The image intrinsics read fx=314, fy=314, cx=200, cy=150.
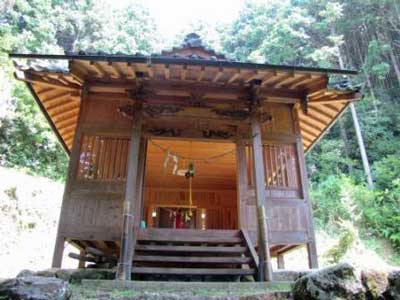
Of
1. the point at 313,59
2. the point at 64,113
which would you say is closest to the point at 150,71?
the point at 64,113

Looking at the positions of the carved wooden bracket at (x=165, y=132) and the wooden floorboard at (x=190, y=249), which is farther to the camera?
the carved wooden bracket at (x=165, y=132)

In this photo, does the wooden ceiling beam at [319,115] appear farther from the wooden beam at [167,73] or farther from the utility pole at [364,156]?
the utility pole at [364,156]

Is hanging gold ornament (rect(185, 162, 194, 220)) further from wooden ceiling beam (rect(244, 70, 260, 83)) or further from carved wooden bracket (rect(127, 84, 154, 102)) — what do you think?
wooden ceiling beam (rect(244, 70, 260, 83))

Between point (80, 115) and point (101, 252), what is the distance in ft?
10.1

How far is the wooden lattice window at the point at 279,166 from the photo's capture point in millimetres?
6832

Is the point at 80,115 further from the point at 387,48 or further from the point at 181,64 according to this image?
the point at 387,48

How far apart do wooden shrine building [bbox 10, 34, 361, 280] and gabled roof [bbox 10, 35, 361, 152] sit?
21 mm

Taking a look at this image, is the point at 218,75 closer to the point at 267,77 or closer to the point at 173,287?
the point at 267,77

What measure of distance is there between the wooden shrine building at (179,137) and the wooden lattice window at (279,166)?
23 mm

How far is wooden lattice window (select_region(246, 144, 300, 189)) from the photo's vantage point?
683 cm

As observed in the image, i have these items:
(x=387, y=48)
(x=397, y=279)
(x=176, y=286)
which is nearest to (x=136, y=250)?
(x=176, y=286)

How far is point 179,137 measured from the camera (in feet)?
22.5

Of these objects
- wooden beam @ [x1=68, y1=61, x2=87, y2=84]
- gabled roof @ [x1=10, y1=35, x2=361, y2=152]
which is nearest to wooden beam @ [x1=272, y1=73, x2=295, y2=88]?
gabled roof @ [x1=10, y1=35, x2=361, y2=152]

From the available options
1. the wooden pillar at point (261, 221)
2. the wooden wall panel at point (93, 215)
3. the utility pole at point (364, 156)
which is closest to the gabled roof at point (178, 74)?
the wooden pillar at point (261, 221)
